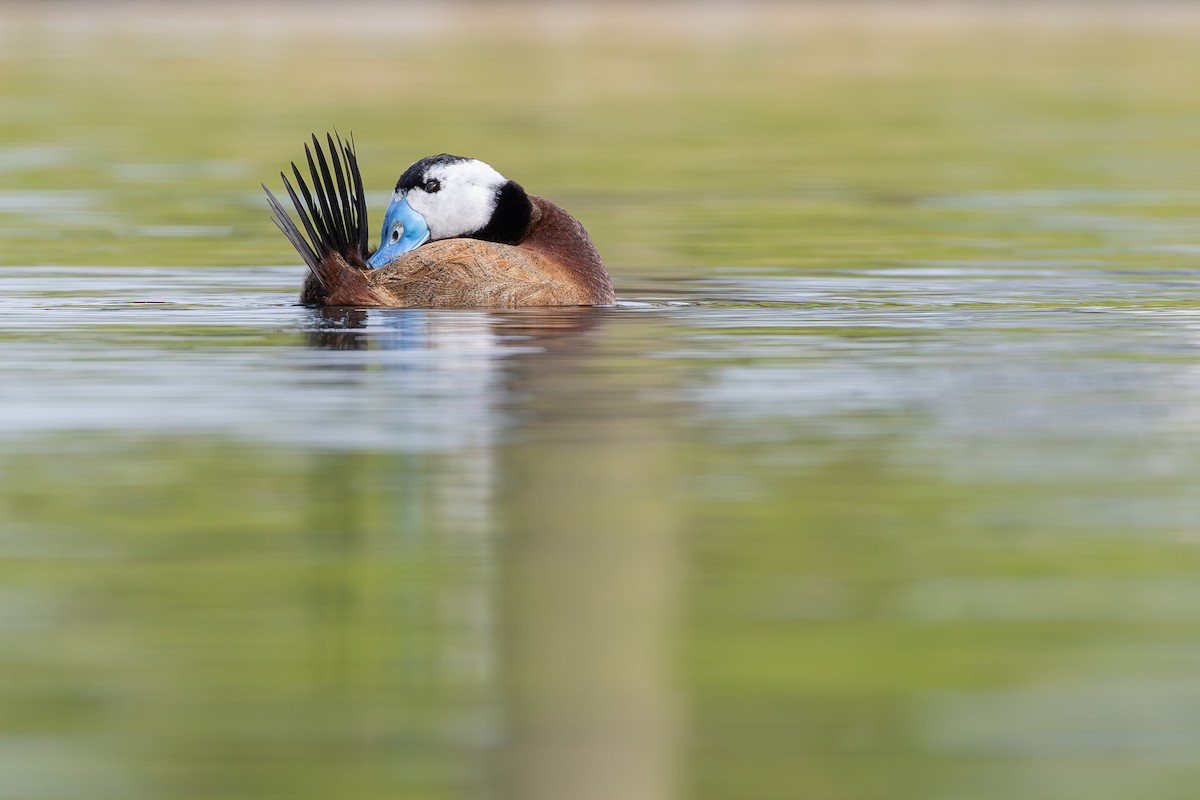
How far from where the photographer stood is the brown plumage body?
12.1 meters

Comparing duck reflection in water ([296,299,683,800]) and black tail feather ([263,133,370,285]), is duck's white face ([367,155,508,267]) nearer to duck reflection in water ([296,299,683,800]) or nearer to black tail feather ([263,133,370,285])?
black tail feather ([263,133,370,285])

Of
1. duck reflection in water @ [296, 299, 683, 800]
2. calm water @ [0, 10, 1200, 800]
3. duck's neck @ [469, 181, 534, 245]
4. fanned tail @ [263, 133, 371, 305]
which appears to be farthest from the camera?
duck's neck @ [469, 181, 534, 245]

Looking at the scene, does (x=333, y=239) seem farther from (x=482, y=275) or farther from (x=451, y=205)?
(x=482, y=275)

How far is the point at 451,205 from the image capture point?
40.4 feet

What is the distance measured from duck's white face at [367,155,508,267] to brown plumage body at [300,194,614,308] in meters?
0.13

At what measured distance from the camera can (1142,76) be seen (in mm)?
41875

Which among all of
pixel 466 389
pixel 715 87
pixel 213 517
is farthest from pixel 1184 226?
pixel 715 87

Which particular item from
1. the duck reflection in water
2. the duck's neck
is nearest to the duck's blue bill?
the duck's neck

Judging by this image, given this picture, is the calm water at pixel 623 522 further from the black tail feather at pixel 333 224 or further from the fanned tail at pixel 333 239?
the black tail feather at pixel 333 224

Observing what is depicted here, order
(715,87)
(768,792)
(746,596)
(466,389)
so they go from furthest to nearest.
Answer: (715,87)
(466,389)
(746,596)
(768,792)

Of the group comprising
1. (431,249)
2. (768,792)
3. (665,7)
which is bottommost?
(768,792)

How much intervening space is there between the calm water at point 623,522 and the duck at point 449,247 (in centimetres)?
21

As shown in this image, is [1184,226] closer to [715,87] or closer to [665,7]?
[715,87]

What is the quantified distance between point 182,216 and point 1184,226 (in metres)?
6.83
